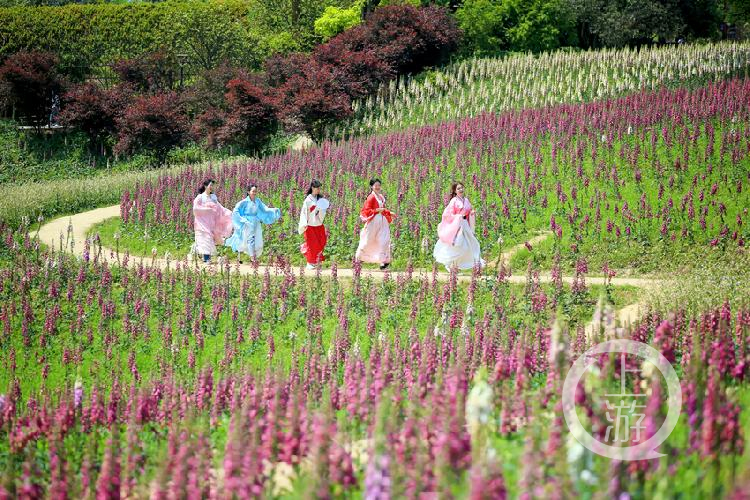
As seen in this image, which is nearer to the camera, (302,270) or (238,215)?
(302,270)

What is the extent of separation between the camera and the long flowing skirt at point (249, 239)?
18.6 m

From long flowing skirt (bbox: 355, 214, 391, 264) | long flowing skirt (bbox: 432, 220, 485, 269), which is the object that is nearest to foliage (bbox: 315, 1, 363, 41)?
long flowing skirt (bbox: 355, 214, 391, 264)

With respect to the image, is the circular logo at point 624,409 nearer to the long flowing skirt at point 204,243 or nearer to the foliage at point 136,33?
the long flowing skirt at point 204,243

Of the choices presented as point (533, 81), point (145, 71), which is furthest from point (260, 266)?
point (145, 71)

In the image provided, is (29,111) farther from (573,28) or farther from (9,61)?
(573,28)

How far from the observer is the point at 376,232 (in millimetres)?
17547

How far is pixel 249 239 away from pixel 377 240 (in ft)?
9.52

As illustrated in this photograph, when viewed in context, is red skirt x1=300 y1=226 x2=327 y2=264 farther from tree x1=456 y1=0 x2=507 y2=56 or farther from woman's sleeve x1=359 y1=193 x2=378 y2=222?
tree x1=456 y1=0 x2=507 y2=56

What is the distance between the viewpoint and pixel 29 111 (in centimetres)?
4009

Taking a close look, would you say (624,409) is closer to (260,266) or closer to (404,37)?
(260,266)

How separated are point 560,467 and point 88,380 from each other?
9.09m

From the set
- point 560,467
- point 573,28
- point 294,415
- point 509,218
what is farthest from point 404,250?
point 573,28

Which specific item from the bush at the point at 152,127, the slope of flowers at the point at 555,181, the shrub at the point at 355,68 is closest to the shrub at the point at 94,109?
the bush at the point at 152,127

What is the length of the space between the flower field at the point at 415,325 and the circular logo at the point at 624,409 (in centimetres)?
7
